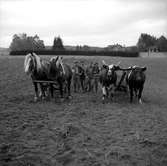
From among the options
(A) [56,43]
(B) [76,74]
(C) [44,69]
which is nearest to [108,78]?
(C) [44,69]

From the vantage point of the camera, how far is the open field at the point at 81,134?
5.55m

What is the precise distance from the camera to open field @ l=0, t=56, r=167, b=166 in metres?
5.55

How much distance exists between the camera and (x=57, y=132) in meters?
7.30

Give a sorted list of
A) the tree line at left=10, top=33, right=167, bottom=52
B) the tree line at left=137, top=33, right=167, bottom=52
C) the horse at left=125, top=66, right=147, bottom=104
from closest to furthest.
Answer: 1. the horse at left=125, top=66, right=147, bottom=104
2. the tree line at left=10, top=33, right=167, bottom=52
3. the tree line at left=137, top=33, right=167, bottom=52

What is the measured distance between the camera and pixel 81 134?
23.4 feet

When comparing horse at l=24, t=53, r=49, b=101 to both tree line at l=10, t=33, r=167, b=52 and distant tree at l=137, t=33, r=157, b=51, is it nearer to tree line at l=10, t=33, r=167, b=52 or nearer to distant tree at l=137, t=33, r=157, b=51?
tree line at l=10, t=33, r=167, b=52

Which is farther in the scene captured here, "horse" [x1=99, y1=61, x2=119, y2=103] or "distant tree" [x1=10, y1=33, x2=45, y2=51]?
"distant tree" [x1=10, y1=33, x2=45, y2=51]

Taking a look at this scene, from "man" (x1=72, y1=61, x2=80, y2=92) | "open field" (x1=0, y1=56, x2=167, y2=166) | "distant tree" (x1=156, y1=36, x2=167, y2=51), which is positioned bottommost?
"open field" (x1=0, y1=56, x2=167, y2=166)

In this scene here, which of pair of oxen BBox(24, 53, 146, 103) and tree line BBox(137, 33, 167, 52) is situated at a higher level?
tree line BBox(137, 33, 167, 52)

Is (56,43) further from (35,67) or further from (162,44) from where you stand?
(35,67)

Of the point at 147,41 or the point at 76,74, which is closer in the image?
the point at 76,74

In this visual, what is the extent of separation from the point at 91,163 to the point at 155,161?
1324 mm

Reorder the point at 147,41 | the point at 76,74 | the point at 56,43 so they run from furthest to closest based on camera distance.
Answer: the point at 147,41, the point at 56,43, the point at 76,74

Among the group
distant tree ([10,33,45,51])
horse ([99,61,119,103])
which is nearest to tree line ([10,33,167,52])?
distant tree ([10,33,45,51])
